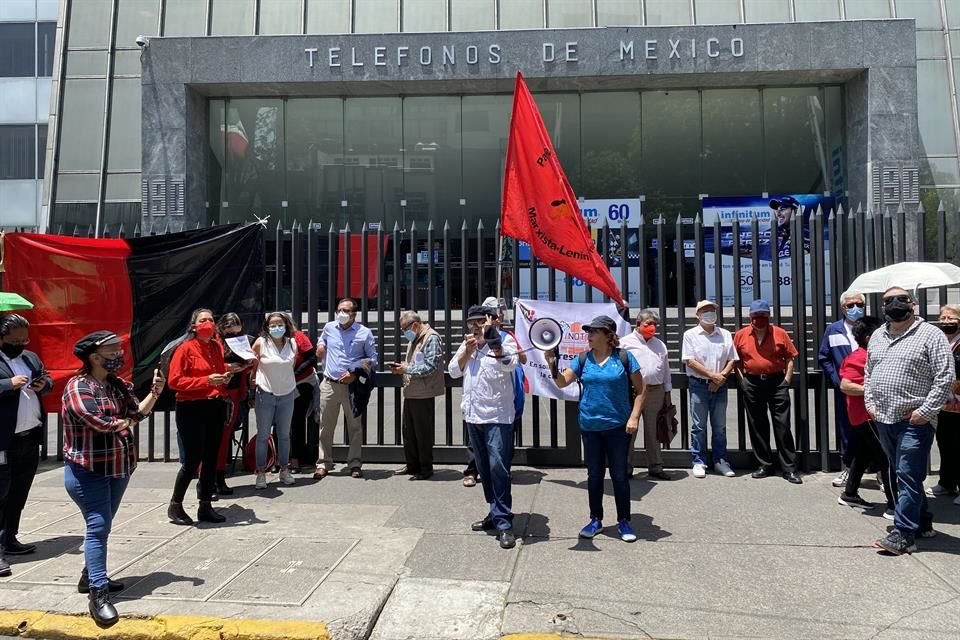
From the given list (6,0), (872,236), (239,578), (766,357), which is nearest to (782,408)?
(766,357)

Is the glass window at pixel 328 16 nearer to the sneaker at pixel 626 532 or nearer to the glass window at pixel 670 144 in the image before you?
the glass window at pixel 670 144

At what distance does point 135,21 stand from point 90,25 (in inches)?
60.3

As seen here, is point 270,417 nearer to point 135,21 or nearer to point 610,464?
point 610,464

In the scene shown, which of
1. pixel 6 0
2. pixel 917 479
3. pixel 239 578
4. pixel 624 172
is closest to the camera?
pixel 239 578

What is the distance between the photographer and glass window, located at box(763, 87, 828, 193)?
21.5 meters

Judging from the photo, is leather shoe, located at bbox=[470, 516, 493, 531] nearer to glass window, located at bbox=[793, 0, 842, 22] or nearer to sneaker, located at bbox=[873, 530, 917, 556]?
sneaker, located at bbox=[873, 530, 917, 556]

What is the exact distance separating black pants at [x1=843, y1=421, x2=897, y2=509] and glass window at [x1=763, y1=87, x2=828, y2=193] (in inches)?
664

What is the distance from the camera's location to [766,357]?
732 centimetres

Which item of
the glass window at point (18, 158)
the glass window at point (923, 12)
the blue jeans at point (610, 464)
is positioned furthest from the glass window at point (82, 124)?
the glass window at point (923, 12)

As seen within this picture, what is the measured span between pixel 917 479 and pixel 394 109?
63.0 ft

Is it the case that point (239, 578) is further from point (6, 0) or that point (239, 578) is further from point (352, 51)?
point (6, 0)

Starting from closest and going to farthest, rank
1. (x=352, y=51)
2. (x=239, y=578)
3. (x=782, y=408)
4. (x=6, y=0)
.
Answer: (x=239, y=578)
(x=782, y=408)
(x=352, y=51)
(x=6, y=0)

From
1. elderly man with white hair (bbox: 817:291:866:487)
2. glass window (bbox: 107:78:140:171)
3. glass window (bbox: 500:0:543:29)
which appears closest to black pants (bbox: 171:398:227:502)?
elderly man with white hair (bbox: 817:291:866:487)

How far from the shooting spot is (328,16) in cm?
2138
